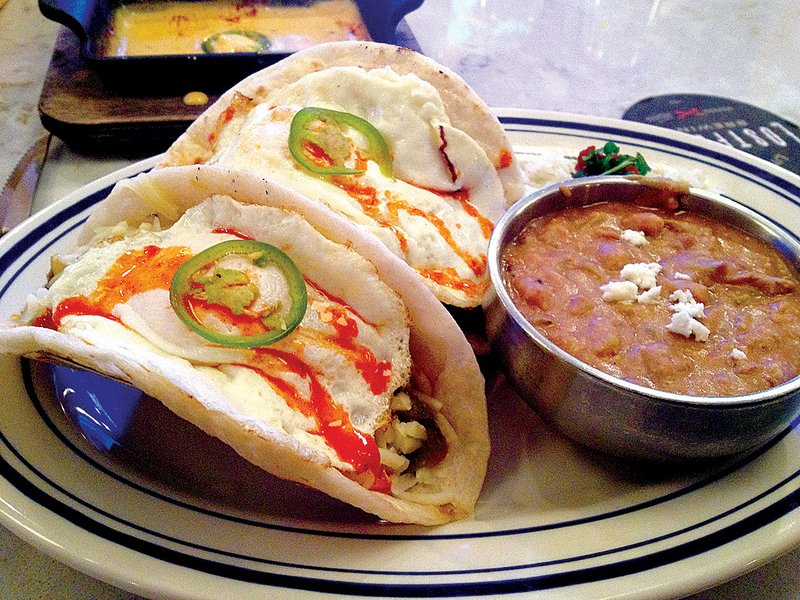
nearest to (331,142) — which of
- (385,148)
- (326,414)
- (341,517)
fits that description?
(385,148)

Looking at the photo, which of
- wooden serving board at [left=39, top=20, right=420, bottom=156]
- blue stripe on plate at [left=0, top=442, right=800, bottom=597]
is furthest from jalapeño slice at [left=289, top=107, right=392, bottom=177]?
wooden serving board at [left=39, top=20, right=420, bottom=156]

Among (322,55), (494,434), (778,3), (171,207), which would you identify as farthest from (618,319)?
(778,3)

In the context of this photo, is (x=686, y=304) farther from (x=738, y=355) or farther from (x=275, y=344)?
(x=275, y=344)

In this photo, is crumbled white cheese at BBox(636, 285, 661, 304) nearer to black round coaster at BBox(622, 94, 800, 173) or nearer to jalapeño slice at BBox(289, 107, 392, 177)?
jalapeño slice at BBox(289, 107, 392, 177)

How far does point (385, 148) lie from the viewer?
2537 millimetres

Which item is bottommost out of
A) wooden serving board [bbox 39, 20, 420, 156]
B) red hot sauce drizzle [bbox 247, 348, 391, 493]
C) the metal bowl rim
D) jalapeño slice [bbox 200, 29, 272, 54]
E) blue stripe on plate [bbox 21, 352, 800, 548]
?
A: wooden serving board [bbox 39, 20, 420, 156]

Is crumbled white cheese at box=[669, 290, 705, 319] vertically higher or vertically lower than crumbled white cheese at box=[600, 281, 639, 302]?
higher

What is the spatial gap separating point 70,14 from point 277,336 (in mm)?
3219

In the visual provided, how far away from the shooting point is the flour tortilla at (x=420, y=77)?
2734 millimetres

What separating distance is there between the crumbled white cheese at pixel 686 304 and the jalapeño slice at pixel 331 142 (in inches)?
44.8

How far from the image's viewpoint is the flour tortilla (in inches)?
108

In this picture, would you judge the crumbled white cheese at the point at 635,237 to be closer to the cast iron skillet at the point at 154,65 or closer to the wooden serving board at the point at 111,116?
the cast iron skillet at the point at 154,65

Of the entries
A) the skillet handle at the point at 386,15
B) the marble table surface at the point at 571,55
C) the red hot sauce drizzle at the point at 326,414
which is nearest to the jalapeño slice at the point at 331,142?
the red hot sauce drizzle at the point at 326,414

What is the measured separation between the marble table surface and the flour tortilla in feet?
5.13
